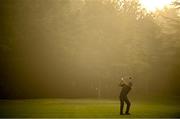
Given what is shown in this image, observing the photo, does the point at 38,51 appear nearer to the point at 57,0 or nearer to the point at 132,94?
the point at 57,0

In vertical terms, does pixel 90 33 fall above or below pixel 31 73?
above

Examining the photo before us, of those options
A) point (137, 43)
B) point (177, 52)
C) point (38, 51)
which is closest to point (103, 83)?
point (137, 43)

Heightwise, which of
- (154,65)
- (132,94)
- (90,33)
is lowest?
(132,94)

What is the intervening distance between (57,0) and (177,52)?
55.3 ft

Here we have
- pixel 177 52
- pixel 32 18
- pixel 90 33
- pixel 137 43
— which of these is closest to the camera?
pixel 177 52

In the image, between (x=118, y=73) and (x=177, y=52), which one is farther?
(x=118, y=73)

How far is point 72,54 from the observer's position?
52781 mm

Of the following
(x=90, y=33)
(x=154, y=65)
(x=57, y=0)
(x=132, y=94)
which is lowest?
(x=132, y=94)

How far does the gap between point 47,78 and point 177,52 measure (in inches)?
743

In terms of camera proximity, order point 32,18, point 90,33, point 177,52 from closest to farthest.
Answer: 1. point 177,52
2. point 32,18
3. point 90,33

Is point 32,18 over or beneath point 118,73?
over

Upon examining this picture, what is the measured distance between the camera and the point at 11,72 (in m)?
53.1

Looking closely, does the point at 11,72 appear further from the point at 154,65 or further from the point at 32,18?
the point at 154,65

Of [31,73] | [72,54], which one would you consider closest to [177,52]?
[72,54]
